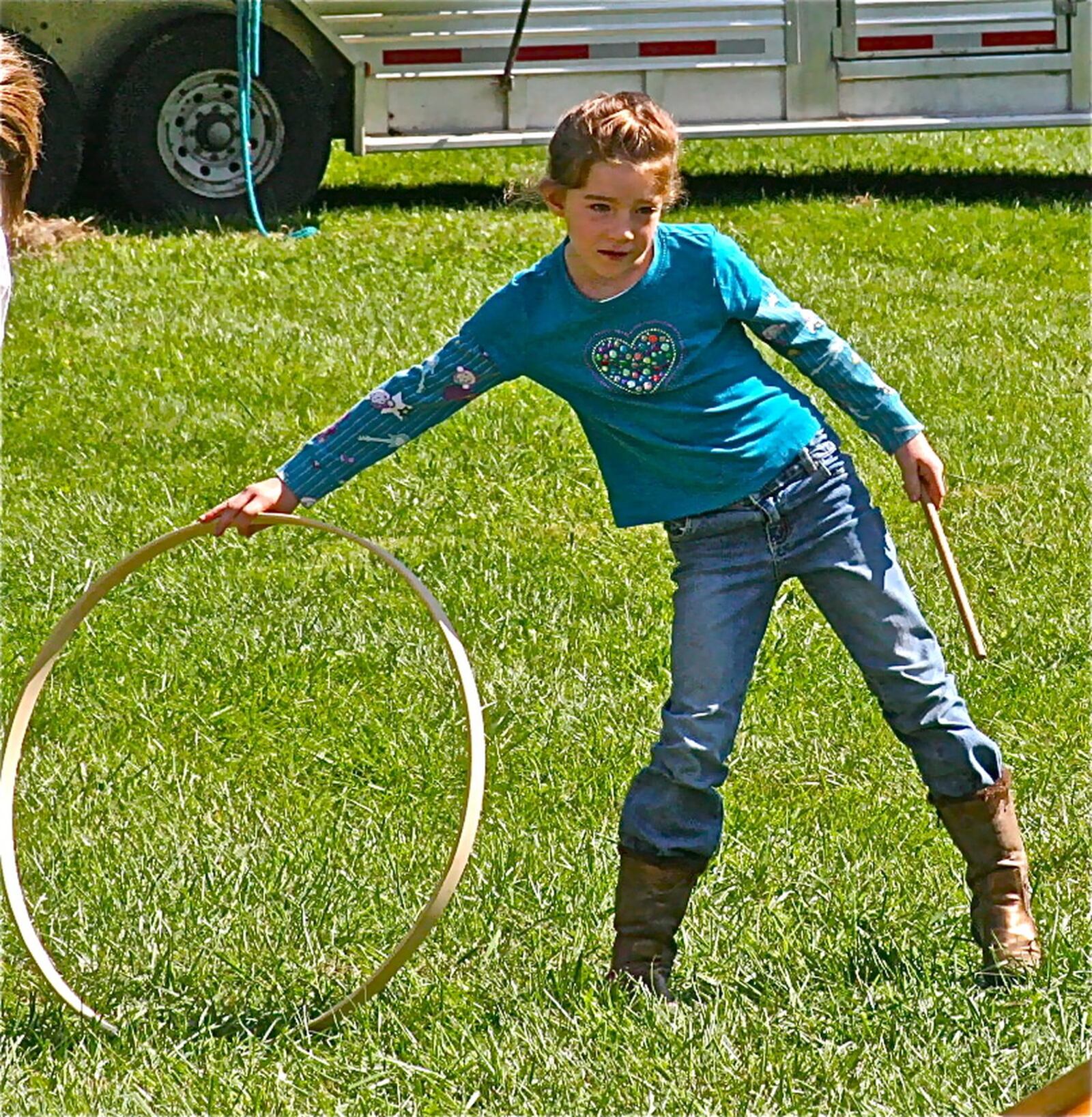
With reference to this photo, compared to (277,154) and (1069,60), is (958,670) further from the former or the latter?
(1069,60)

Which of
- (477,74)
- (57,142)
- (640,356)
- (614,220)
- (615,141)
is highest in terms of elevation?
(477,74)

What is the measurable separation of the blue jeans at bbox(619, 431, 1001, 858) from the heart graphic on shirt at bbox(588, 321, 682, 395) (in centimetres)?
27

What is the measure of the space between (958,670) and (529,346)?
2033 millimetres

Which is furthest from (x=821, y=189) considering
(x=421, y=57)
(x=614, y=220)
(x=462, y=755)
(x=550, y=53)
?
(x=614, y=220)

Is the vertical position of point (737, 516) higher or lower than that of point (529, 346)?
lower

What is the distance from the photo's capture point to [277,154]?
10680 mm

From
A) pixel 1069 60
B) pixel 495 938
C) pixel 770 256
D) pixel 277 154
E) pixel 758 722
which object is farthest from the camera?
pixel 1069 60

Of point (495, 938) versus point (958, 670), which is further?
point (958, 670)

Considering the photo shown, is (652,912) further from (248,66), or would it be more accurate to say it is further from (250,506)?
(248,66)

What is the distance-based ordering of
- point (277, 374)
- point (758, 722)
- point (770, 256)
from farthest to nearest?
1. point (770, 256)
2. point (277, 374)
3. point (758, 722)

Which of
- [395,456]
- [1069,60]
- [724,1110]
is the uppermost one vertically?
[1069,60]

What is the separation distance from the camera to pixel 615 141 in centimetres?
332

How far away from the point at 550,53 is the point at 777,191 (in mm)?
1634

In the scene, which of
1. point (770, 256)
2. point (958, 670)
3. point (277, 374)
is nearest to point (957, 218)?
point (770, 256)
